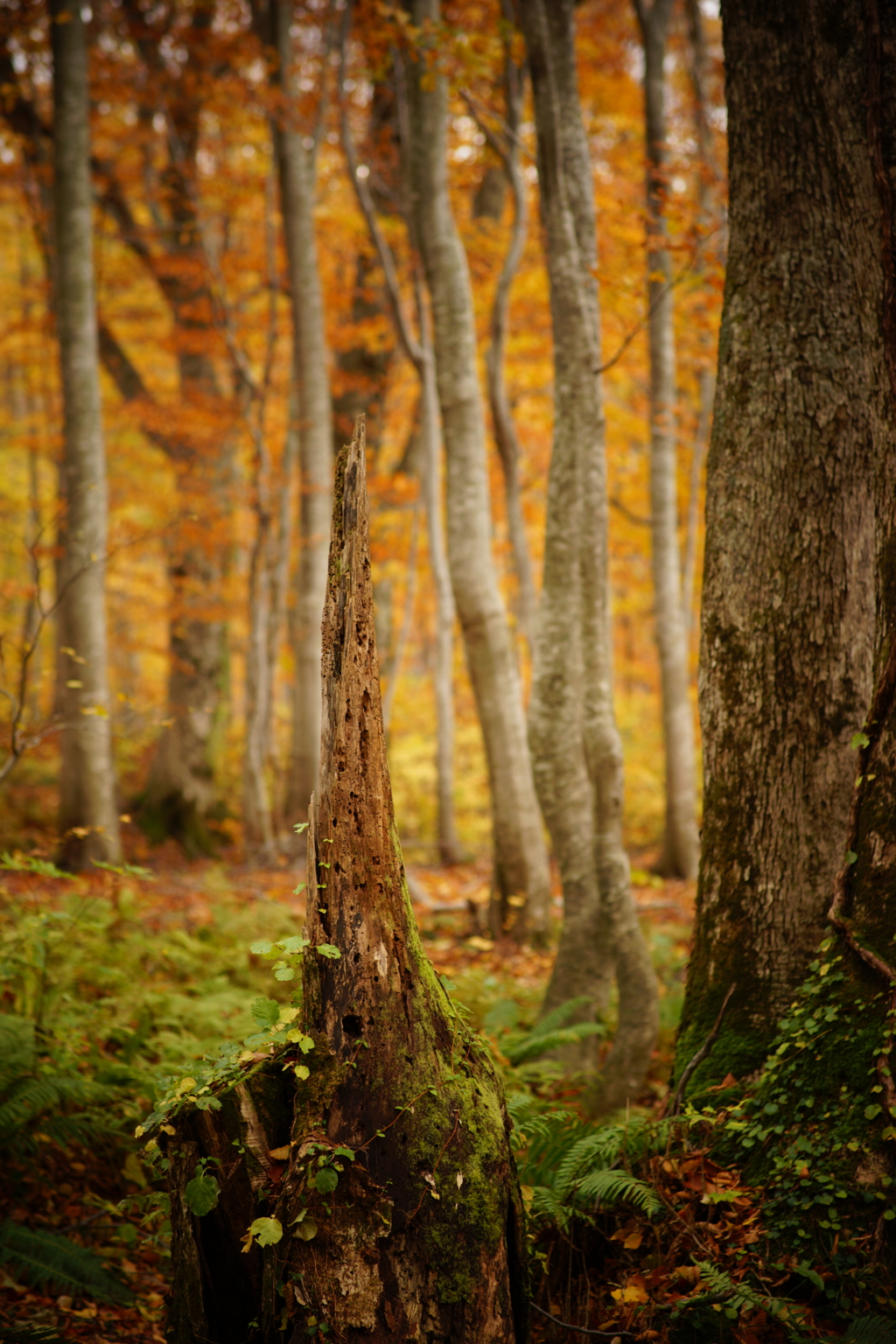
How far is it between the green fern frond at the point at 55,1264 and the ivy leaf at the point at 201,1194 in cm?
117

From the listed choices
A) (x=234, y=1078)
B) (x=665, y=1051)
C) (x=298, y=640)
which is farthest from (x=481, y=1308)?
(x=298, y=640)

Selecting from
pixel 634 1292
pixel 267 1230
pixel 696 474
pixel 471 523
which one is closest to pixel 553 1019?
pixel 634 1292

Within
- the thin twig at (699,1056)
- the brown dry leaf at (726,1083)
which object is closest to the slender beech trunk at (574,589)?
the thin twig at (699,1056)

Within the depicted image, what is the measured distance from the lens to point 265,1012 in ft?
9.06

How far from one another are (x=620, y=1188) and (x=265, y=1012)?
151 cm

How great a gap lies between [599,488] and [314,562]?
23.5 feet

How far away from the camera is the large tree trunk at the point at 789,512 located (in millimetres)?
3332

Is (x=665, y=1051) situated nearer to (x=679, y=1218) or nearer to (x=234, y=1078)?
(x=679, y=1218)

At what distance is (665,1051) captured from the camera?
207 inches

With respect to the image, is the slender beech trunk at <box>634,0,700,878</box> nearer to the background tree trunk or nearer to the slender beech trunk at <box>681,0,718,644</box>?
the slender beech trunk at <box>681,0,718,644</box>

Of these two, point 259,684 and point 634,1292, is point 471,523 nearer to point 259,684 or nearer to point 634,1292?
point 259,684

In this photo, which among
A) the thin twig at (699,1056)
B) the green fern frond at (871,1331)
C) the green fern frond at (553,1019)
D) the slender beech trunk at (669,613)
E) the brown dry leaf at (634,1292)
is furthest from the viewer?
the slender beech trunk at (669,613)

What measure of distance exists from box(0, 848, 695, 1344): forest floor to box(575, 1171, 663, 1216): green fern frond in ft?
2.83

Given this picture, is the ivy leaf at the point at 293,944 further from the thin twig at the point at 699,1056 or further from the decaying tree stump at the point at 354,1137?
the thin twig at the point at 699,1056
